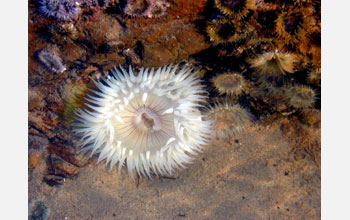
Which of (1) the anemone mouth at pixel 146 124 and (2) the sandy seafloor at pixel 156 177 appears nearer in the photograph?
(2) the sandy seafloor at pixel 156 177

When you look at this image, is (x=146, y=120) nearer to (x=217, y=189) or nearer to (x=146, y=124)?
(x=146, y=124)

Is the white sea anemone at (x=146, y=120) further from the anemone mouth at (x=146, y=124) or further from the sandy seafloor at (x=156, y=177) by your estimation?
the sandy seafloor at (x=156, y=177)

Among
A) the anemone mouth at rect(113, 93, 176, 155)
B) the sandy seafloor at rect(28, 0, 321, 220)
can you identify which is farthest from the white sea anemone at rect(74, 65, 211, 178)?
the sandy seafloor at rect(28, 0, 321, 220)

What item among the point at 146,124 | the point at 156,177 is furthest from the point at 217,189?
the point at 146,124

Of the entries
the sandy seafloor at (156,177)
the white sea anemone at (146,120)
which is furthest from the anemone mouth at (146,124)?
the sandy seafloor at (156,177)

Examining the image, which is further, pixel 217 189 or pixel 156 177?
pixel 156 177

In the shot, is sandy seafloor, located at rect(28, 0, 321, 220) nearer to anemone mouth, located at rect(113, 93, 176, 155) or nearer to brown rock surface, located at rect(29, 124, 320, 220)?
brown rock surface, located at rect(29, 124, 320, 220)

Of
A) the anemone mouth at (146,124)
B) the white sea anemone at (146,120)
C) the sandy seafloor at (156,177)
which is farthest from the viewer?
the anemone mouth at (146,124)
